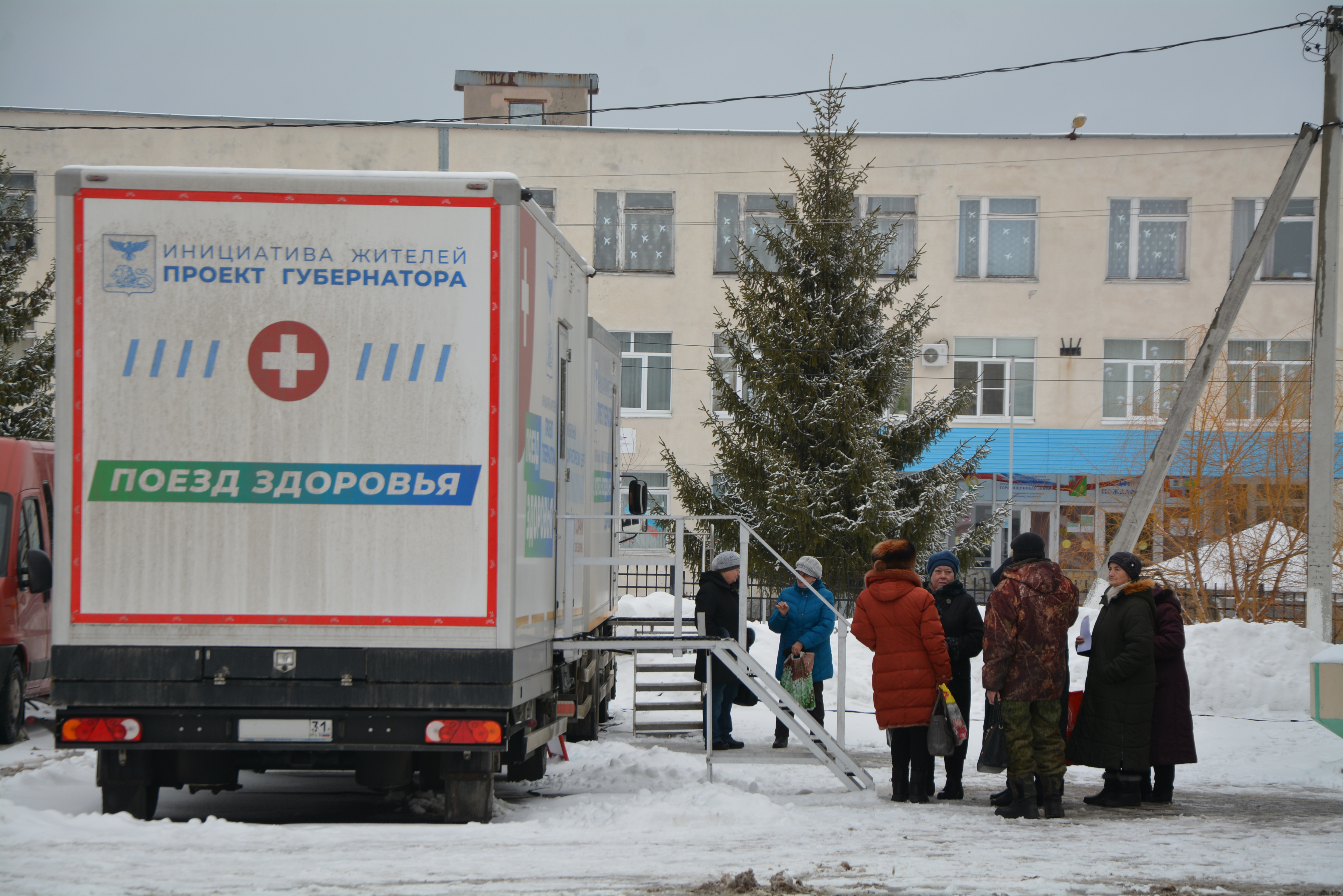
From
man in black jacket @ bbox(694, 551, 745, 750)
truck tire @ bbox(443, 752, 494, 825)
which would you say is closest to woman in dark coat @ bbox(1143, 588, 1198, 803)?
man in black jacket @ bbox(694, 551, 745, 750)

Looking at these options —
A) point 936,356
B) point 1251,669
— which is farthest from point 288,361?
point 936,356

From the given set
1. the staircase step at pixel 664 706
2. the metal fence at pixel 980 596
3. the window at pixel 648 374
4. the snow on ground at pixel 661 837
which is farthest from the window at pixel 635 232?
the snow on ground at pixel 661 837

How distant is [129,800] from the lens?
680cm

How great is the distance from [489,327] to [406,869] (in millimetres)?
2687

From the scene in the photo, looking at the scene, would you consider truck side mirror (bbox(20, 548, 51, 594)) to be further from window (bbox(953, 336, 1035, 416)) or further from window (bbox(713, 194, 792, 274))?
window (bbox(953, 336, 1035, 416))

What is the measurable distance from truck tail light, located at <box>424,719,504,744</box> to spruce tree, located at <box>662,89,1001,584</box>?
30.6 feet

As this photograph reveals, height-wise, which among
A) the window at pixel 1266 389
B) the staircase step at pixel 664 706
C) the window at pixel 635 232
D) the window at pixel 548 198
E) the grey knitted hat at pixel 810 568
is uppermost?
the window at pixel 548 198

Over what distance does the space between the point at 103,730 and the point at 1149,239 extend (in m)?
26.3

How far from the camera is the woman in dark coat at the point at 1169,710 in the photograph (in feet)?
26.9

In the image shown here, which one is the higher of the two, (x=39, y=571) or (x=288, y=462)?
(x=288, y=462)

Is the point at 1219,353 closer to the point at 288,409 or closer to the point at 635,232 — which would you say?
the point at 288,409

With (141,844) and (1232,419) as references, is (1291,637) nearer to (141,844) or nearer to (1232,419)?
(1232,419)

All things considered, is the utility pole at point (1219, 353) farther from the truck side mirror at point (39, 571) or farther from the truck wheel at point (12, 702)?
the truck wheel at point (12, 702)

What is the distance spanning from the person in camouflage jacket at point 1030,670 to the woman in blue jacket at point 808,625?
2490 millimetres
